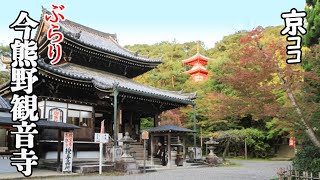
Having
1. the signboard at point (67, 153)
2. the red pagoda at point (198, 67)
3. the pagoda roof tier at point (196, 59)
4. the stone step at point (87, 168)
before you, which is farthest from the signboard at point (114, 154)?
the pagoda roof tier at point (196, 59)

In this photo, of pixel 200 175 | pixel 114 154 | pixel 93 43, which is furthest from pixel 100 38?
pixel 200 175

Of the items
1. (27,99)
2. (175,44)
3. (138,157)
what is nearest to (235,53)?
(27,99)

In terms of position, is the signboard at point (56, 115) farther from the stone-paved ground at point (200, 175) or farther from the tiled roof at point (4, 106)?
the stone-paved ground at point (200, 175)

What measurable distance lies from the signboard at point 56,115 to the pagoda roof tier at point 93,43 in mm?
4231

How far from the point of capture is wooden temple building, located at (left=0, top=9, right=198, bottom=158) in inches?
656

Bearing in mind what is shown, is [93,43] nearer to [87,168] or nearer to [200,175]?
[87,168]

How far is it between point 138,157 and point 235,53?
11.9 meters

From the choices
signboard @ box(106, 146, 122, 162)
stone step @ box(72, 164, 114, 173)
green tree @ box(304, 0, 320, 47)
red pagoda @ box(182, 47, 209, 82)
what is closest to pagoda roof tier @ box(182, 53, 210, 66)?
red pagoda @ box(182, 47, 209, 82)

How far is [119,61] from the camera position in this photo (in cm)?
2230

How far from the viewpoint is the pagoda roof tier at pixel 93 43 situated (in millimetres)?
19019

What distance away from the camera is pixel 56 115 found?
16.9 metres

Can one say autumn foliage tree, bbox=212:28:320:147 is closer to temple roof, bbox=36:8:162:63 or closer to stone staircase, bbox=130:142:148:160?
stone staircase, bbox=130:142:148:160

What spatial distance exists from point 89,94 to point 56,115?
2.62 m

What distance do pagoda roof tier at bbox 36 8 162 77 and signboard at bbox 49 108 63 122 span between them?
423 centimetres
